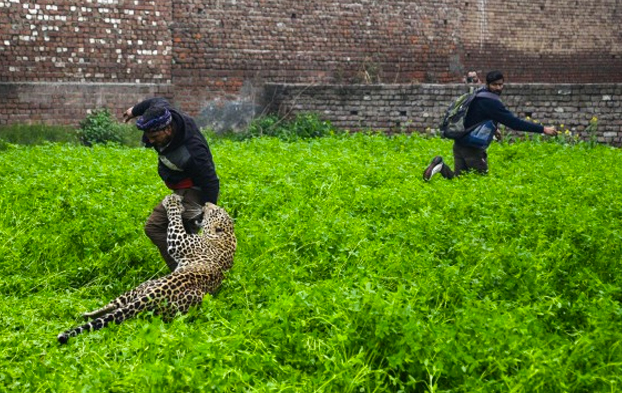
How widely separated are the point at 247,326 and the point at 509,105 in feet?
43.3

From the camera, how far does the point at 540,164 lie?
13383 millimetres

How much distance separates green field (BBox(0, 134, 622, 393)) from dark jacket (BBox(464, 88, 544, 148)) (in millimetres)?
651

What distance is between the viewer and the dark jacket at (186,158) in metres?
7.18

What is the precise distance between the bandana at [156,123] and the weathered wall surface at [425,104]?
11578mm

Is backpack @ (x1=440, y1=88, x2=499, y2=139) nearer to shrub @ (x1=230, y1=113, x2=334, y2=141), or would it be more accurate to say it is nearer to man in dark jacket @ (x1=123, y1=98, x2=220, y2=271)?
man in dark jacket @ (x1=123, y1=98, x2=220, y2=271)

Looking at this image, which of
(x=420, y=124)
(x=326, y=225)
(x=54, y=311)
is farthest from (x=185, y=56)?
(x=54, y=311)

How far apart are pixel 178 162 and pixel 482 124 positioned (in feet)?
16.5

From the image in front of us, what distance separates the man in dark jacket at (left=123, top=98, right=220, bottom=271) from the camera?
706 centimetres

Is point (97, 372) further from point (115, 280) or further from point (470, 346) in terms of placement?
point (115, 280)

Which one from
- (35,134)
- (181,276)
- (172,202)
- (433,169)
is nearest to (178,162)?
(172,202)

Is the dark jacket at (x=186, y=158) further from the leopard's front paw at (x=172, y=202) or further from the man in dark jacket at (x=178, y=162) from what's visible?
the leopard's front paw at (x=172, y=202)

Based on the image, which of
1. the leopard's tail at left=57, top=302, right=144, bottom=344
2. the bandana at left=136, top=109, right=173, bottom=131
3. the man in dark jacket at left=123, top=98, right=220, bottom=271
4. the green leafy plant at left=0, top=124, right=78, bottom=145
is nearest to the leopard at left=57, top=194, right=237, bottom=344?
the leopard's tail at left=57, top=302, right=144, bottom=344

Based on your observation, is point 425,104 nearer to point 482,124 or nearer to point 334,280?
point 482,124

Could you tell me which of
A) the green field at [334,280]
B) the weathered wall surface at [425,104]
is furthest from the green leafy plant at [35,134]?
the weathered wall surface at [425,104]
